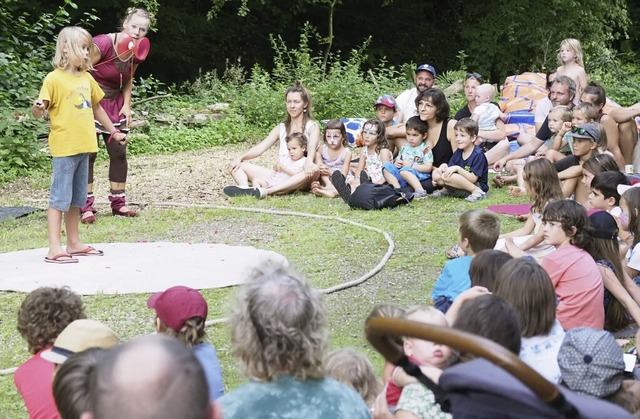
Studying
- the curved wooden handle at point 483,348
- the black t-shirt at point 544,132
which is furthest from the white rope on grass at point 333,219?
the curved wooden handle at point 483,348

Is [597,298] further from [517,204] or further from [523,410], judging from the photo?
[517,204]

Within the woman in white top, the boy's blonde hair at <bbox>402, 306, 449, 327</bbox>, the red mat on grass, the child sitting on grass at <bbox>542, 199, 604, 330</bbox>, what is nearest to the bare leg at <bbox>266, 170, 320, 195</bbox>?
the woman in white top

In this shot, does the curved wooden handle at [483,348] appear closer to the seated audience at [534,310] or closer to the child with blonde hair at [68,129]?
the seated audience at [534,310]

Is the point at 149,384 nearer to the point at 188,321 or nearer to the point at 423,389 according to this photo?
the point at 423,389

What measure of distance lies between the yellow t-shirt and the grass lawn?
1101 millimetres

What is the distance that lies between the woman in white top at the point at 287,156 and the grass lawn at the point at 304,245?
0.15m

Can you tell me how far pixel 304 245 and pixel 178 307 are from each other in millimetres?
3709

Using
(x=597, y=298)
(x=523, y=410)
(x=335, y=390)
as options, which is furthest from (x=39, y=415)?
(x=597, y=298)

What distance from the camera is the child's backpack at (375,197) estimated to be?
839cm

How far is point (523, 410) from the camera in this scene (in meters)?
1.94

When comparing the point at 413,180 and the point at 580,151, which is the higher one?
the point at 580,151

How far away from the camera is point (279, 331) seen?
2.46m

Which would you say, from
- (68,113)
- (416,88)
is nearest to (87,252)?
(68,113)

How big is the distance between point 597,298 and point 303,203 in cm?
444
